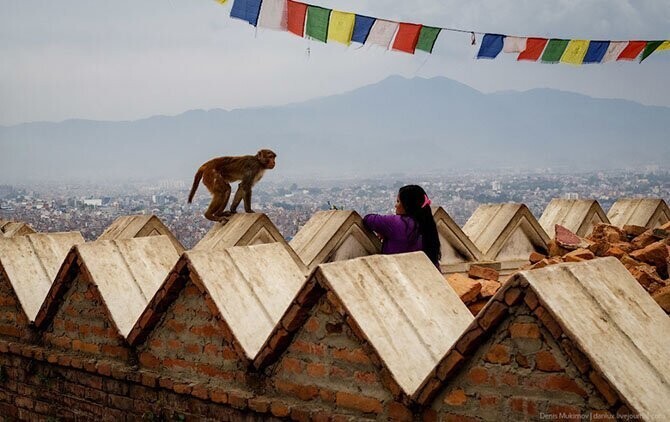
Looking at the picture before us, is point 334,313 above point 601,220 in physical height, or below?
above

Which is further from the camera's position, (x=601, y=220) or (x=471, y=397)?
(x=601, y=220)

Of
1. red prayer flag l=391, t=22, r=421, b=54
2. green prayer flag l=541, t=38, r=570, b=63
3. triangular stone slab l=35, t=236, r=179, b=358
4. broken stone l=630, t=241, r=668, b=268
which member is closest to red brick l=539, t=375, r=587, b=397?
triangular stone slab l=35, t=236, r=179, b=358

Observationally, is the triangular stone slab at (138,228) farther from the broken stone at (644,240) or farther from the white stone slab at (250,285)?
the broken stone at (644,240)

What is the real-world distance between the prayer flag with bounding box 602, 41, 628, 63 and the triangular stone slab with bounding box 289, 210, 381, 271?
805 cm

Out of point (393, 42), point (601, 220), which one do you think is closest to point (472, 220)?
point (601, 220)

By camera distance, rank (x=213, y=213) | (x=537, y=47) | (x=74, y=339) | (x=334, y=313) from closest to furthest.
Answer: (x=334, y=313) < (x=74, y=339) < (x=213, y=213) < (x=537, y=47)

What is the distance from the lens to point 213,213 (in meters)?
8.70

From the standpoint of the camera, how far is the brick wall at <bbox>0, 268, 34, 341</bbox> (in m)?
6.68

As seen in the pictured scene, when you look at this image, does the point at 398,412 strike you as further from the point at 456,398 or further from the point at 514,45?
the point at 514,45

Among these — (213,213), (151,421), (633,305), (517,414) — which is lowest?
(213,213)

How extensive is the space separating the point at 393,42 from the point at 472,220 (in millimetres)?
3799

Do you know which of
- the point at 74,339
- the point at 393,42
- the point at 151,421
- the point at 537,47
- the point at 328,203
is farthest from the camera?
the point at 537,47

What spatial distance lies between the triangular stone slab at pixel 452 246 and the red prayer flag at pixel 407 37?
444 cm

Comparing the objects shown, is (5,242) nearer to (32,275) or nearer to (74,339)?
(32,275)
